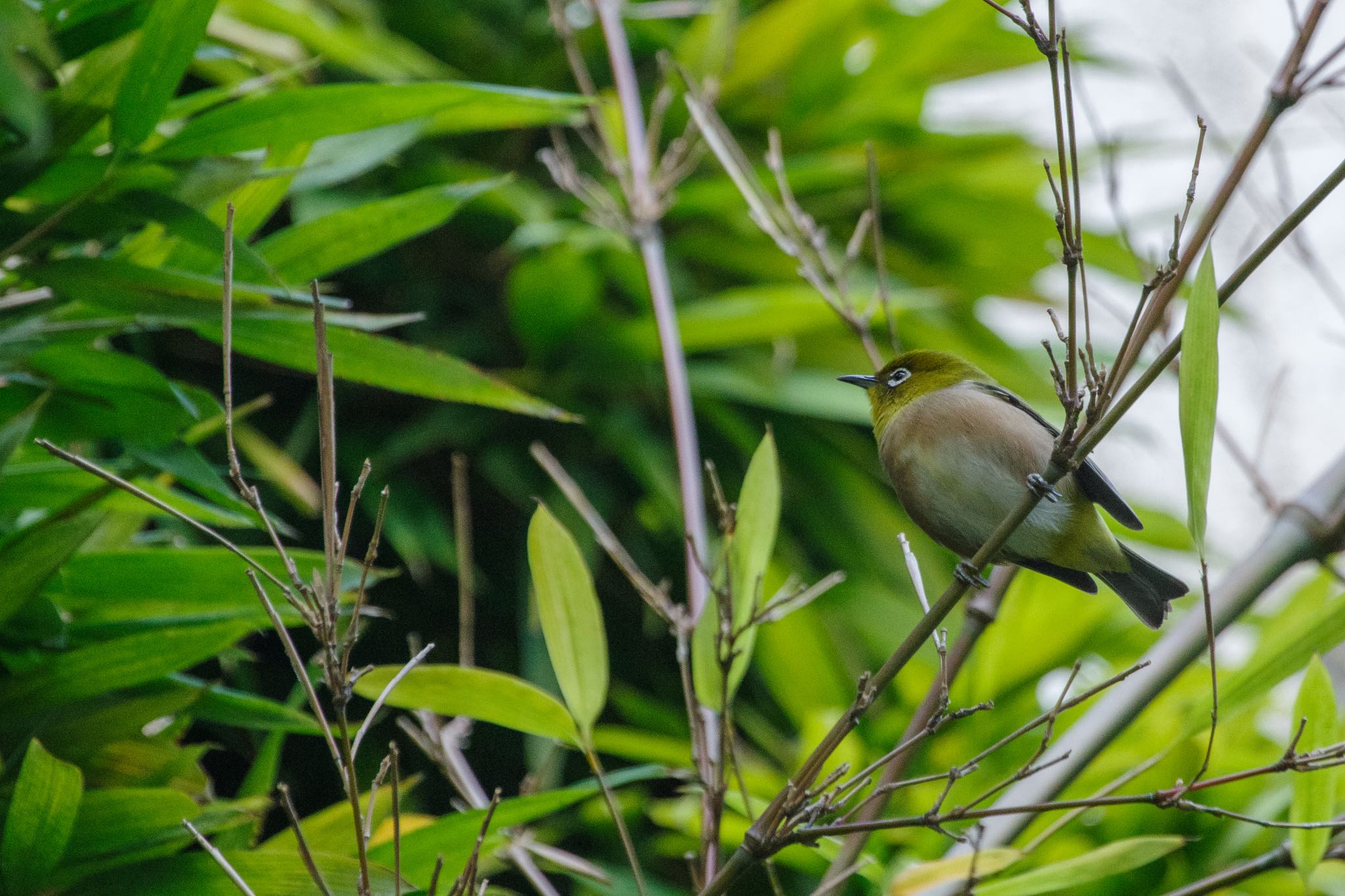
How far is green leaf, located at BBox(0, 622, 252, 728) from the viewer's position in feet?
2.67

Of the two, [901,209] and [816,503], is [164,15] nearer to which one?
[816,503]

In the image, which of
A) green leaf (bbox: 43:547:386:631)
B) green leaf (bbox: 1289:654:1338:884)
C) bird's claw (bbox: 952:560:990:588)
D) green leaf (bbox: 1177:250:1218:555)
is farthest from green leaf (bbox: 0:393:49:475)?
green leaf (bbox: 1289:654:1338:884)

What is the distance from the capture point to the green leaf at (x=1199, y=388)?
1.72 feet

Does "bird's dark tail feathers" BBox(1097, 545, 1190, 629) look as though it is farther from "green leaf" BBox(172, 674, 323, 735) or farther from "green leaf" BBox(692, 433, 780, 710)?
"green leaf" BBox(172, 674, 323, 735)

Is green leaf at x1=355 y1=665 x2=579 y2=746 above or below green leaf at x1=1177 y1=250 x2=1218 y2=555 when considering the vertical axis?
below

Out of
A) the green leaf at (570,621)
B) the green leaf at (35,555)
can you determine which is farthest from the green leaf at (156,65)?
the green leaf at (570,621)

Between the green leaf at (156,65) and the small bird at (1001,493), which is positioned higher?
the green leaf at (156,65)

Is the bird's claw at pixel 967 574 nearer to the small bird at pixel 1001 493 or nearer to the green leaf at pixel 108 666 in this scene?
the small bird at pixel 1001 493

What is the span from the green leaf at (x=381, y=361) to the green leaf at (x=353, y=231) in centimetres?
7

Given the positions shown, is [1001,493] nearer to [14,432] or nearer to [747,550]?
[747,550]

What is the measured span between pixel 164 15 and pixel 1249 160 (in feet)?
2.24

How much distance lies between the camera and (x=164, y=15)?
77 centimetres

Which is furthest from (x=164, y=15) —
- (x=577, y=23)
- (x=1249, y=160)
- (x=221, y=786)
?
(x=577, y=23)

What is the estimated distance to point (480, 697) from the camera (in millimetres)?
789
